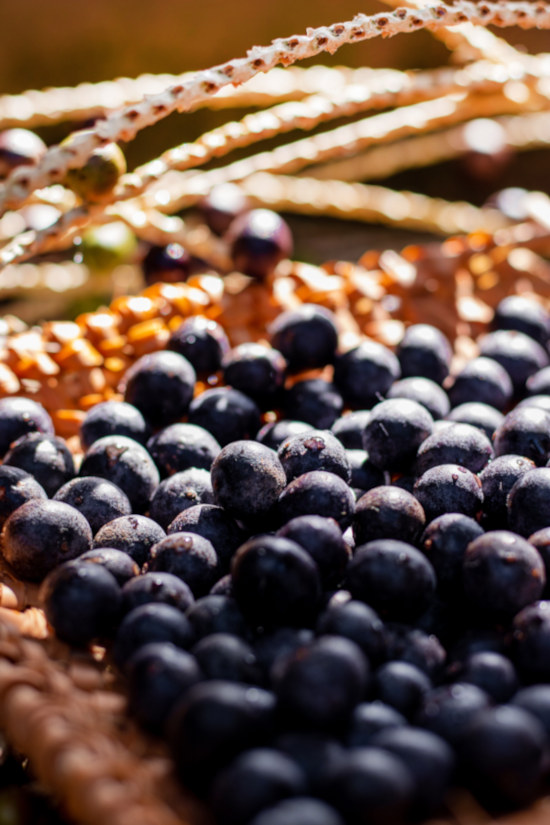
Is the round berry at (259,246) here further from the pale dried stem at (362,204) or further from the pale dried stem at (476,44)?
the pale dried stem at (476,44)

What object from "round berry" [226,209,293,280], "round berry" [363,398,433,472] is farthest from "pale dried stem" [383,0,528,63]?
"round berry" [363,398,433,472]

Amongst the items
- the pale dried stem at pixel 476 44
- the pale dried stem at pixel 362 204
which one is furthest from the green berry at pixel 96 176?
the pale dried stem at pixel 476 44

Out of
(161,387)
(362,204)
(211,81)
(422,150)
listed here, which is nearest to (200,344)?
(161,387)

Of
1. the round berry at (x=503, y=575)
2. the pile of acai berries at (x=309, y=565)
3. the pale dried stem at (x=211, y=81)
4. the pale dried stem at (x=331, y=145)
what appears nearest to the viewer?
the pile of acai berries at (x=309, y=565)

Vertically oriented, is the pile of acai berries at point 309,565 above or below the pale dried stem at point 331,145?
below

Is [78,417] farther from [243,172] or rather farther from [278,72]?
[278,72]

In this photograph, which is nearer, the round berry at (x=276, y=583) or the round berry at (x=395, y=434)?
the round berry at (x=276, y=583)

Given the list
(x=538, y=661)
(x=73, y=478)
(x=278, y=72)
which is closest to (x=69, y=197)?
(x=278, y=72)

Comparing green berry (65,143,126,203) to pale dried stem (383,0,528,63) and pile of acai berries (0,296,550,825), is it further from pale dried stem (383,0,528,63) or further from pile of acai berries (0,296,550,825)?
pale dried stem (383,0,528,63)
